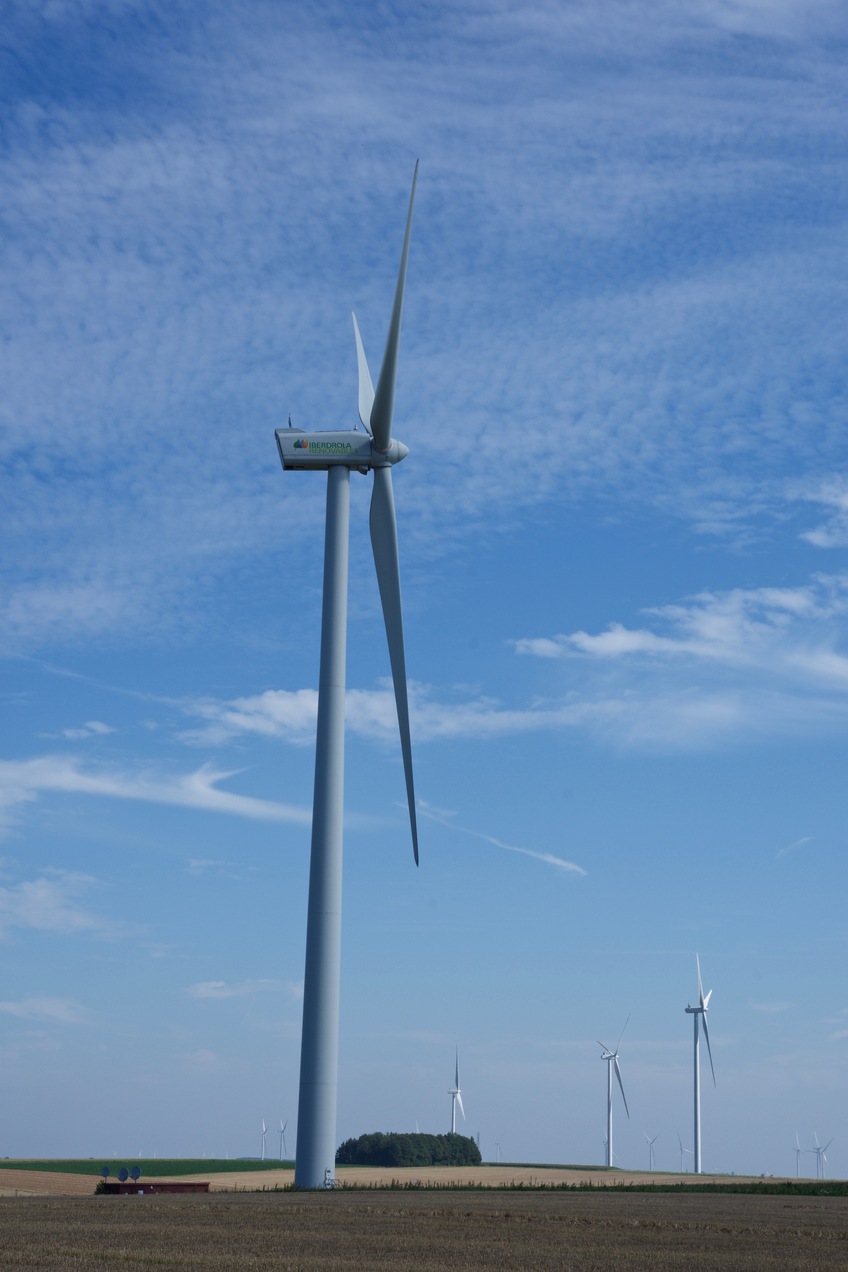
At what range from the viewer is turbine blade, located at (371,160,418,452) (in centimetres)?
5219

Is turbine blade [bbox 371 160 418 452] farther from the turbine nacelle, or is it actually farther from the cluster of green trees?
the cluster of green trees

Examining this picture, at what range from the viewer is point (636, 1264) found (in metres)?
22.6

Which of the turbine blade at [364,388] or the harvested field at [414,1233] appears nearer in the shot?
the harvested field at [414,1233]

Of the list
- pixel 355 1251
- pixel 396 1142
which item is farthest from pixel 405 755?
pixel 396 1142

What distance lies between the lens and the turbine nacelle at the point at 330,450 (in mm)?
56750

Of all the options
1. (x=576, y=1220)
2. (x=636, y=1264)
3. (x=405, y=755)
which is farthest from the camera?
(x=405, y=755)

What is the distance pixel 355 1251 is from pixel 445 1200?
18073 mm

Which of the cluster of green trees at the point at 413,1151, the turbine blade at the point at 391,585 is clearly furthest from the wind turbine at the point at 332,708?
the cluster of green trees at the point at 413,1151

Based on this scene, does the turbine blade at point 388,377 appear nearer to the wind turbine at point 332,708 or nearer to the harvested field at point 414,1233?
the wind turbine at point 332,708

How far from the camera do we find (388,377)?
2149 inches

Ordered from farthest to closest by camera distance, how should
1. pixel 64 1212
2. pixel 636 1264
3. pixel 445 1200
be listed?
pixel 445 1200 → pixel 64 1212 → pixel 636 1264

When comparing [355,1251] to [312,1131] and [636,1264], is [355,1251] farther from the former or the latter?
[312,1131]

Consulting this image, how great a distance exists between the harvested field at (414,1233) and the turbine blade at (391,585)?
1621cm

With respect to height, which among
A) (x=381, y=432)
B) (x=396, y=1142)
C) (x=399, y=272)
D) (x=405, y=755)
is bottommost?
(x=396, y=1142)
